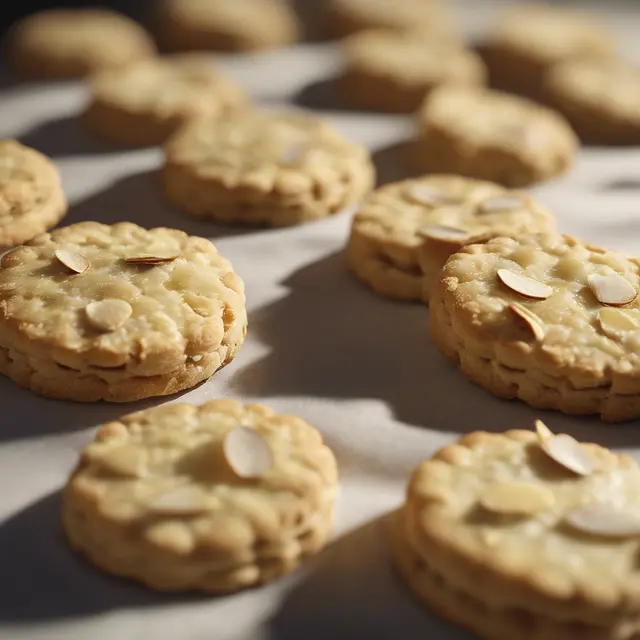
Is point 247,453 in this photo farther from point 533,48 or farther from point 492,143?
point 533,48

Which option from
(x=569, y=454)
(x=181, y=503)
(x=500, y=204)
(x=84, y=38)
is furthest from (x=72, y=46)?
(x=569, y=454)

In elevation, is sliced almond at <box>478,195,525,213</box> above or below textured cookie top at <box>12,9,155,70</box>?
below

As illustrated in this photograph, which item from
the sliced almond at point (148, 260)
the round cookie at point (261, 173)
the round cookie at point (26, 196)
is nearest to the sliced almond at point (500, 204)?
the round cookie at point (261, 173)

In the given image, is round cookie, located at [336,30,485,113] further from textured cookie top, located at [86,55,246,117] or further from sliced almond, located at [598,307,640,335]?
sliced almond, located at [598,307,640,335]

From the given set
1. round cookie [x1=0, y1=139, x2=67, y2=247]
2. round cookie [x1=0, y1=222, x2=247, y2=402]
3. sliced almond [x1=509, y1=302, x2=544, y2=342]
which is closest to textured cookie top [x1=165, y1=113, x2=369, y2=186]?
round cookie [x1=0, y1=139, x2=67, y2=247]

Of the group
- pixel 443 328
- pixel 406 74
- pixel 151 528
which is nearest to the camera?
pixel 151 528

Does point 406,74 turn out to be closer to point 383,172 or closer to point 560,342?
point 383,172

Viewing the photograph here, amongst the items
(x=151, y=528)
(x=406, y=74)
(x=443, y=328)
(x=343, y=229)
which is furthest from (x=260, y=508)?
(x=406, y=74)
